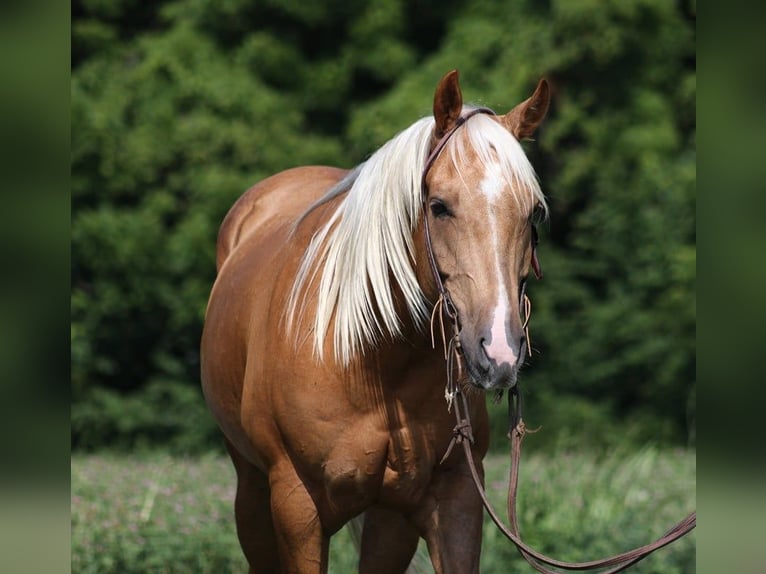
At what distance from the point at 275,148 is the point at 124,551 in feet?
17.4

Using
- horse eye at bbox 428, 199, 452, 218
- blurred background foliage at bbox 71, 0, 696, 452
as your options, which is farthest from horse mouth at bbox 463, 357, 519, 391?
blurred background foliage at bbox 71, 0, 696, 452

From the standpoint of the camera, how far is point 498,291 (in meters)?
2.73

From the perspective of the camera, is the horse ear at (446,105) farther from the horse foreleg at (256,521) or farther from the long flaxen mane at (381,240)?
the horse foreleg at (256,521)

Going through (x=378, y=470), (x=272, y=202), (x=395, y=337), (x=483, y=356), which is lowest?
(x=378, y=470)

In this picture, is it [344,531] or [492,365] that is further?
[344,531]

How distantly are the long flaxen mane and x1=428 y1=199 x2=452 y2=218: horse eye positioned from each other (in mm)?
84

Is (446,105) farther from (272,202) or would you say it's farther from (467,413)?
(272,202)

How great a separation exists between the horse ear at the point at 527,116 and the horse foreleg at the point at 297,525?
1171 millimetres

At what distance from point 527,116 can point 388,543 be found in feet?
4.70

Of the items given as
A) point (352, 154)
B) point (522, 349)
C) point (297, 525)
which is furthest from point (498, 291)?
point (352, 154)

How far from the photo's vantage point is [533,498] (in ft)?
19.3

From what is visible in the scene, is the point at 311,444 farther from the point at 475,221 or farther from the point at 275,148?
the point at 275,148
